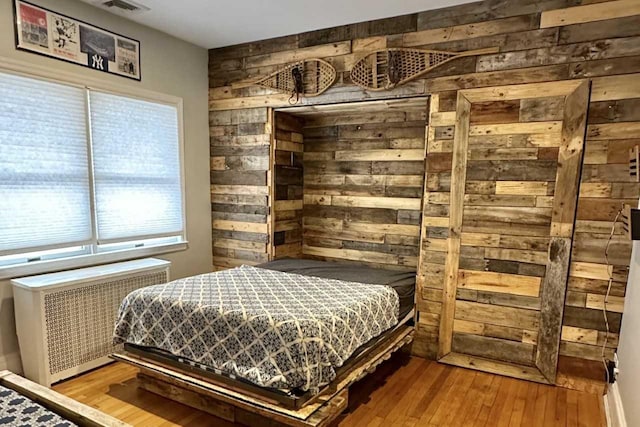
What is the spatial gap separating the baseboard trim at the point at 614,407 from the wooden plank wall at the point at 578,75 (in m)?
0.26

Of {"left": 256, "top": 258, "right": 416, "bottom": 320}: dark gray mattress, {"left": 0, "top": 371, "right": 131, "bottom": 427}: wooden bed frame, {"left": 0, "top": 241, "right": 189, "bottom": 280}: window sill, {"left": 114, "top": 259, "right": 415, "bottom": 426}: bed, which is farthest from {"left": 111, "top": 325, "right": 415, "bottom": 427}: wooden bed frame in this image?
{"left": 0, "top": 241, "right": 189, "bottom": 280}: window sill

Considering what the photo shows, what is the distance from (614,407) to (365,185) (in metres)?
2.41

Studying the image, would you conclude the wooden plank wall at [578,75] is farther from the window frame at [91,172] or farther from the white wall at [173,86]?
the window frame at [91,172]

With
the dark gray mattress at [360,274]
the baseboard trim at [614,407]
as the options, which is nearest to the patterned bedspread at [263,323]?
the dark gray mattress at [360,274]

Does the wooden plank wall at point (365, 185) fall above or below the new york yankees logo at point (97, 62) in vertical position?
below

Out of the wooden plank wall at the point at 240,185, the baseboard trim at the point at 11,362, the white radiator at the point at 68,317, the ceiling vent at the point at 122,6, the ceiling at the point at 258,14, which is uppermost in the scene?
the ceiling at the point at 258,14

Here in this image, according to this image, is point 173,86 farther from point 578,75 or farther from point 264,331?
point 578,75

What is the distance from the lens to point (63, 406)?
1.37 m

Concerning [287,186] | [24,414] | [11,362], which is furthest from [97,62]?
[24,414]

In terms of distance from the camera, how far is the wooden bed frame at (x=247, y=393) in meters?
1.83

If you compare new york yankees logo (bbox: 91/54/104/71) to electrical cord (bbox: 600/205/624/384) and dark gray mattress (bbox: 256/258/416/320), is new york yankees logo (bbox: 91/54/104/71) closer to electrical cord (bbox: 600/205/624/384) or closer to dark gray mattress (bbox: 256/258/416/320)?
dark gray mattress (bbox: 256/258/416/320)

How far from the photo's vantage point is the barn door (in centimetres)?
253

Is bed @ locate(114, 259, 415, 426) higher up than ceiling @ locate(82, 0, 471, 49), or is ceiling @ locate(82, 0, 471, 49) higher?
ceiling @ locate(82, 0, 471, 49)

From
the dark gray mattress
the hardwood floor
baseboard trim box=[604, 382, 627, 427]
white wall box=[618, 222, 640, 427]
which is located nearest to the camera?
white wall box=[618, 222, 640, 427]
